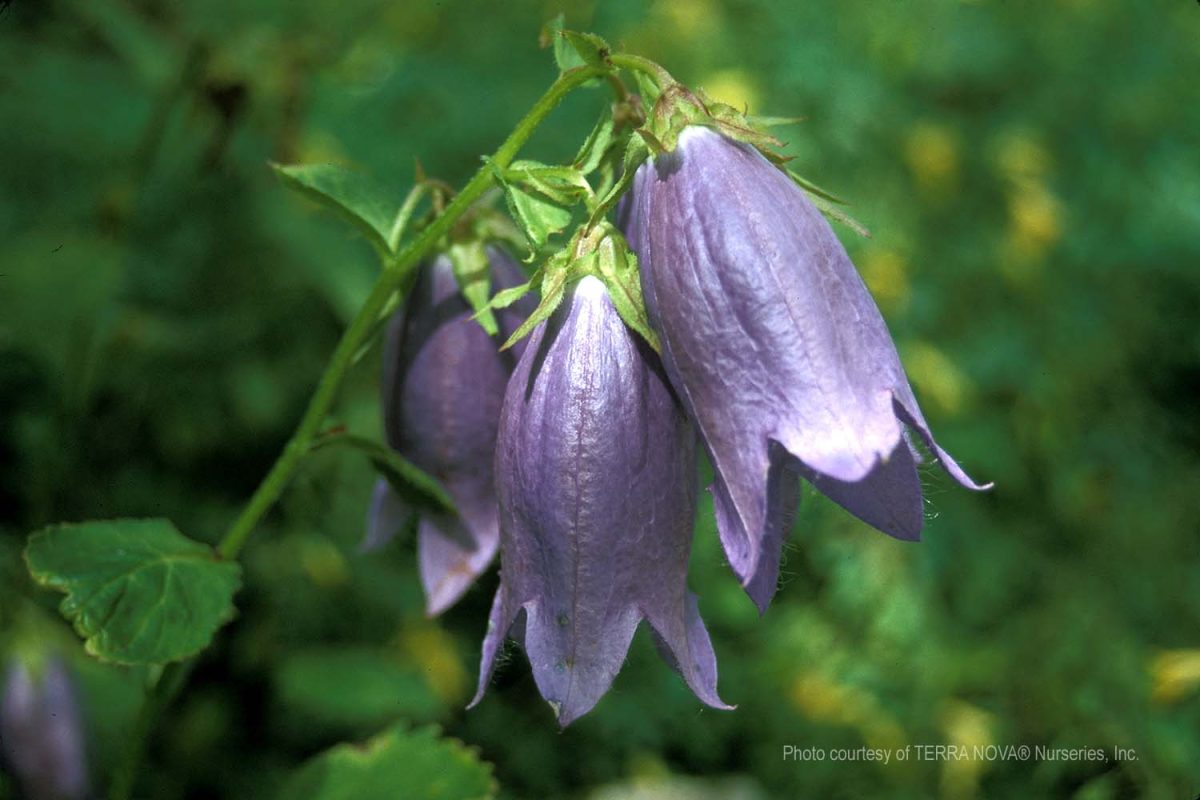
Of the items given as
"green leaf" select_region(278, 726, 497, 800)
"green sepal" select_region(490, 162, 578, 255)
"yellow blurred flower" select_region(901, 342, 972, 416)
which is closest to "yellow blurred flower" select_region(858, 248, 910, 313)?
"yellow blurred flower" select_region(901, 342, 972, 416)

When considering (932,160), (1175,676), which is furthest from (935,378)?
(1175,676)

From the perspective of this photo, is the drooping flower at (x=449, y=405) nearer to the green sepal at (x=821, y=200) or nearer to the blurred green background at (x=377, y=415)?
the green sepal at (x=821, y=200)

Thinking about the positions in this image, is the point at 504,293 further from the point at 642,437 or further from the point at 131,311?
the point at 131,311

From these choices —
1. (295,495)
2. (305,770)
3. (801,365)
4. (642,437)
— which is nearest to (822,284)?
(801,365)

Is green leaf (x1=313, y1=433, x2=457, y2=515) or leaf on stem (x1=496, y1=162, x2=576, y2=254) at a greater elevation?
leaf on stem (x1=496, y1=162, x2=576, y2=254)

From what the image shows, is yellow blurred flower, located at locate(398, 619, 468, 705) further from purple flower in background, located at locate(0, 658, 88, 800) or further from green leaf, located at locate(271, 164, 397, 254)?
green leaf, located at locate(271, 164, 397, 254)

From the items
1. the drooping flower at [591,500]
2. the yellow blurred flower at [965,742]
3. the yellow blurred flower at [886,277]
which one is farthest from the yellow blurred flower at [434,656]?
the drooping flower at [591,500]

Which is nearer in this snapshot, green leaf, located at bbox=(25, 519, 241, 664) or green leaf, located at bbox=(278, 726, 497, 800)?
green leaf, located at bbox=(25, 519, 241, 664)
